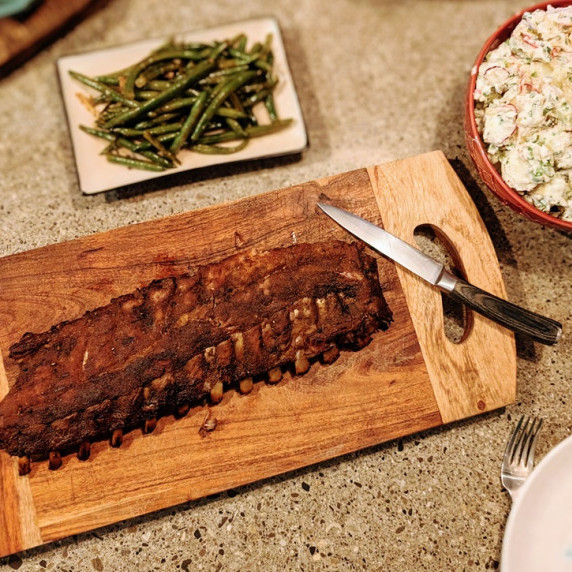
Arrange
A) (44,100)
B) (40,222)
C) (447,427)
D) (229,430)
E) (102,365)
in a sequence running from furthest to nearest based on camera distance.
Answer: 1. (44,100)
2. (40,222)
3. (447,427)
4. (229,430)
5. (102,365)

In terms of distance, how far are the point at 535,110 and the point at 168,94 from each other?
6.58ft

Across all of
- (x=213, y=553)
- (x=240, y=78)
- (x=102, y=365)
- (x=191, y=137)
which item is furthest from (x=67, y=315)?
(x=240, y=78)

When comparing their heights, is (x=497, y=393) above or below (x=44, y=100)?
below

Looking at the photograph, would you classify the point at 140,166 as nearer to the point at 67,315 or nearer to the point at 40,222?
the point at 40,222

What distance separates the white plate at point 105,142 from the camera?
10.2 feet

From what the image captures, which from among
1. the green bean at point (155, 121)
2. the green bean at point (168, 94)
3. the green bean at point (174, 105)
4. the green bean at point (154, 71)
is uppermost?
the green bean at point (154, 71)

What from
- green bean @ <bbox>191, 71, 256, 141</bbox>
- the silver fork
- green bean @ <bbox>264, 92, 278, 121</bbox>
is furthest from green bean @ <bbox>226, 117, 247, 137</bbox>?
the silver fork

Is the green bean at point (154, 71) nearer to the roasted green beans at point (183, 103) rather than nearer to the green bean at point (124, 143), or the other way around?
the roasted green beans at point (183, 103)

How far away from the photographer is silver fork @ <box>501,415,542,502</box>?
2.90m

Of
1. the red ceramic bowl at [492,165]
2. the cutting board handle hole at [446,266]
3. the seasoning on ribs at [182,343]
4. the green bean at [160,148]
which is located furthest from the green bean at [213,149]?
the red ceramic bowl at [492,165]

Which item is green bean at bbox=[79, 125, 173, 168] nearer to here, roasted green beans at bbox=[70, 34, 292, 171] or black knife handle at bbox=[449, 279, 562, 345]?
roasted green beans at bbox=[70, 34, 292, 171]

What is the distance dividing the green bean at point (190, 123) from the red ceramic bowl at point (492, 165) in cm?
151

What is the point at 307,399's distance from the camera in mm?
2787

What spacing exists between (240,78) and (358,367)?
1.86 m
